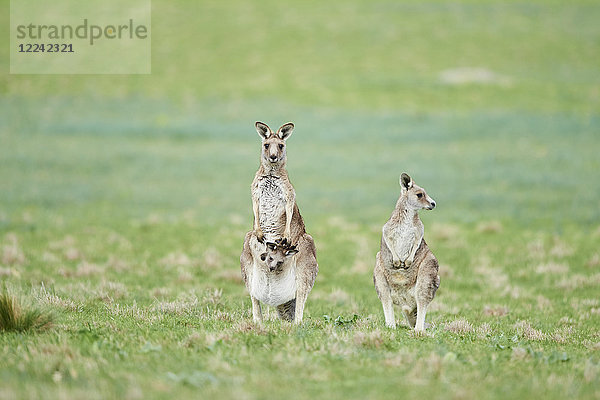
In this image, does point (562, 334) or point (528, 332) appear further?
point (562, 334)

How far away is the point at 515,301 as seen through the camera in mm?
12727

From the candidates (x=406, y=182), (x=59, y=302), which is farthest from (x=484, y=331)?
(x=59, y=302)

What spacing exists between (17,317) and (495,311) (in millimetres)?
7574

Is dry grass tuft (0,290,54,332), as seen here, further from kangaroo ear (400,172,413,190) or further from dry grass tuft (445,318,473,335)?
dry grass tuft (445,318,473,335)

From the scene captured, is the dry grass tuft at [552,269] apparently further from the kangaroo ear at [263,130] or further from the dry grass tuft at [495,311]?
the kangaroo ear at [263,130]

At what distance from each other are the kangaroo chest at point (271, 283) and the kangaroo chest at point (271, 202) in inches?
18.1

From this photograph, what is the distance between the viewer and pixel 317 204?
24.5 meters

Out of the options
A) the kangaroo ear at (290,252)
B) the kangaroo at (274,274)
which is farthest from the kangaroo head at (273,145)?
the kangaroo ear at (290,252)

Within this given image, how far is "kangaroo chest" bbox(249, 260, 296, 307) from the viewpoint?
8.63 m

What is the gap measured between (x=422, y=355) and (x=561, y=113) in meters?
39.4

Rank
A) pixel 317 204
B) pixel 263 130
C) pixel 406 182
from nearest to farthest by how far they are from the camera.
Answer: pixel 263 130 → pixel 406 182 → pixel 317 204

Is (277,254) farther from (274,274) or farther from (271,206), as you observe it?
(271,206)

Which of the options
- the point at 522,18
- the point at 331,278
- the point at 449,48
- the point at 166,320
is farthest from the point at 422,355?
the point at 522,18

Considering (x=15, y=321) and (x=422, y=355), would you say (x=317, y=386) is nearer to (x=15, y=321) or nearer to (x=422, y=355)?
(x=422, y=355)
